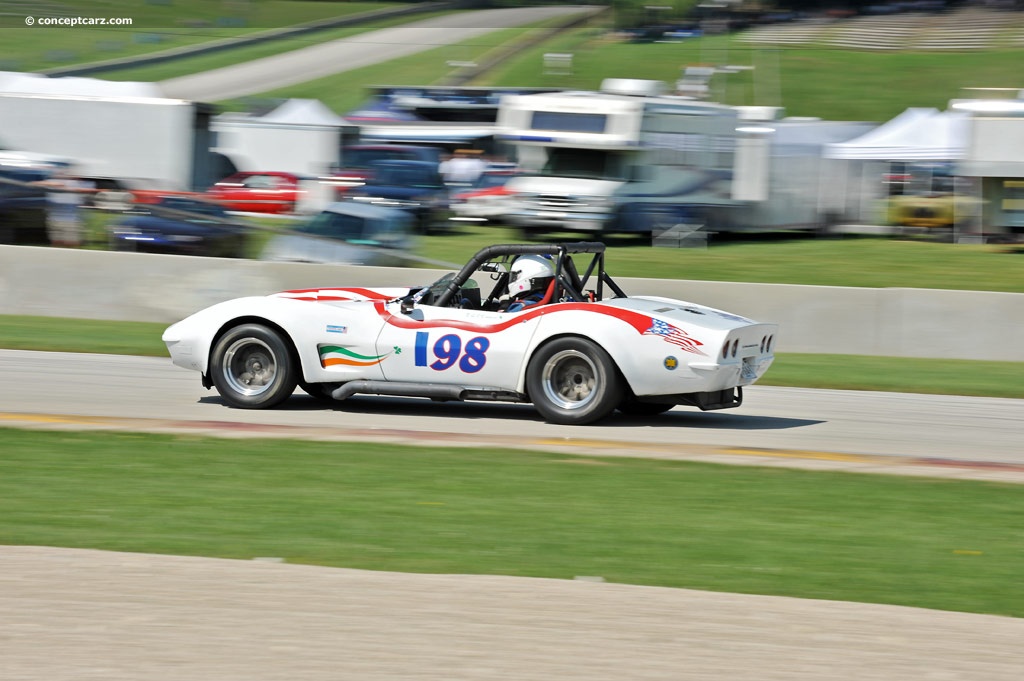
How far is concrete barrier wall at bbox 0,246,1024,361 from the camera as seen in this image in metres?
14.6

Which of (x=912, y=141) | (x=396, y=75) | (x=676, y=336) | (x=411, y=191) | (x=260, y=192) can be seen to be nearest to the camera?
(x=676, y=336)

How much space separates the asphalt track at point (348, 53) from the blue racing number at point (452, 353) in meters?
36.1

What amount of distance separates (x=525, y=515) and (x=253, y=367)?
3978mm

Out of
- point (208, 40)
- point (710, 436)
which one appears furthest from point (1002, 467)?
point (208, 40)

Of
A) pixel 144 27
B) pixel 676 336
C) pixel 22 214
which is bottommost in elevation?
pixel 676 336

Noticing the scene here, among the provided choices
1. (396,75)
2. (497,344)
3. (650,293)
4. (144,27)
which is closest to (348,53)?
(396,75)

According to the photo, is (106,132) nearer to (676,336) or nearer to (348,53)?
(676,336)

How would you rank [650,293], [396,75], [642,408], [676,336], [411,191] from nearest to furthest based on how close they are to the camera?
[676,336] → [642,408] → [650,293] → [411,191] → [396,75]

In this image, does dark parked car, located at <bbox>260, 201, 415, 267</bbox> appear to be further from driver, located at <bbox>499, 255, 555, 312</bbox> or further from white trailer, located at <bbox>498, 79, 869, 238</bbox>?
driver, located at <bbox>499, 255, 555, 312</bbox>

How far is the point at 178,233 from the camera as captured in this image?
18844 millimetres

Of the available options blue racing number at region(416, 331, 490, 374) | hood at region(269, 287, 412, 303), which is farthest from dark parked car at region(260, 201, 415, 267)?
blue racing number at region(416, 331, 490, 374)

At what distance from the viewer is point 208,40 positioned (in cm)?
5303

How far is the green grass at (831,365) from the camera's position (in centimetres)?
1276

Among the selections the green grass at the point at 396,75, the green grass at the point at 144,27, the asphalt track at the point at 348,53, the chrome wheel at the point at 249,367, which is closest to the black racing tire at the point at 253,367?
the chrome wheel at the point at 249,367
